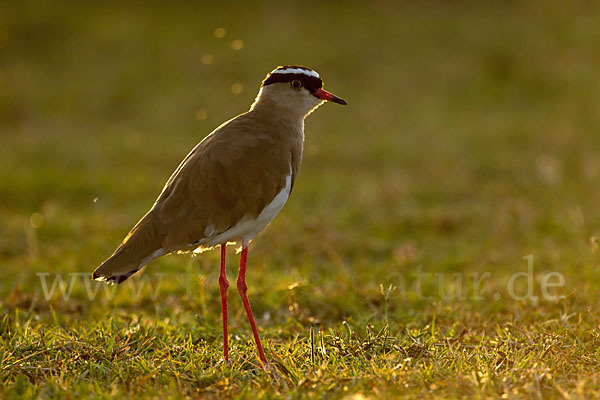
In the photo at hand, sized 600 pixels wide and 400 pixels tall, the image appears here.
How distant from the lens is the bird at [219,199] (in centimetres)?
368

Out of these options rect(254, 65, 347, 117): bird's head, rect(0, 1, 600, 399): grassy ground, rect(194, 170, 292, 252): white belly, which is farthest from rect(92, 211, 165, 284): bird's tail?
rect(254, 65, 347, 117): bird's head

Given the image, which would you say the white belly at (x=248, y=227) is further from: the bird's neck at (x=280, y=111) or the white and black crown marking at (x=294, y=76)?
the white and black crown marking at (x=294, y=76)

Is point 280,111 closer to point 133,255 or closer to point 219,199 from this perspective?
point 219,199

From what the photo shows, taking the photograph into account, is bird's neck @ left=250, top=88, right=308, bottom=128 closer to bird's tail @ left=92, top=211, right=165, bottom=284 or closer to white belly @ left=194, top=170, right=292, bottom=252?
white belly @ left=194, top=170, right=292, bottom=252

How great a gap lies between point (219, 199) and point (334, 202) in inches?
188

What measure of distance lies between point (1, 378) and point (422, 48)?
13311 millimetres

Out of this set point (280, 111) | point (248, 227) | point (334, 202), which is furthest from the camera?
point (334, 202)

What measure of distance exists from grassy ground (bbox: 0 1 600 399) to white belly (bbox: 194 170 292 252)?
63 centimetres

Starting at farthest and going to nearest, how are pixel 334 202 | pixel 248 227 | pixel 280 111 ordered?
pixel 334 202 < pixel 280 111 < pixel 248 227

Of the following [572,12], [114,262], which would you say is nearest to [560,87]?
[572,12]

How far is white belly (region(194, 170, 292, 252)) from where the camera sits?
377 cm

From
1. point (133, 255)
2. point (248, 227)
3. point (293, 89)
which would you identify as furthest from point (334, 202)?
point (133, 255)

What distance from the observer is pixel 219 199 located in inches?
147

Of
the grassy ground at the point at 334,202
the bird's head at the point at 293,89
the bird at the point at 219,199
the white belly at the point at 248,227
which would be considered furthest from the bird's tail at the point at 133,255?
the bird's head at the point at 293,89
